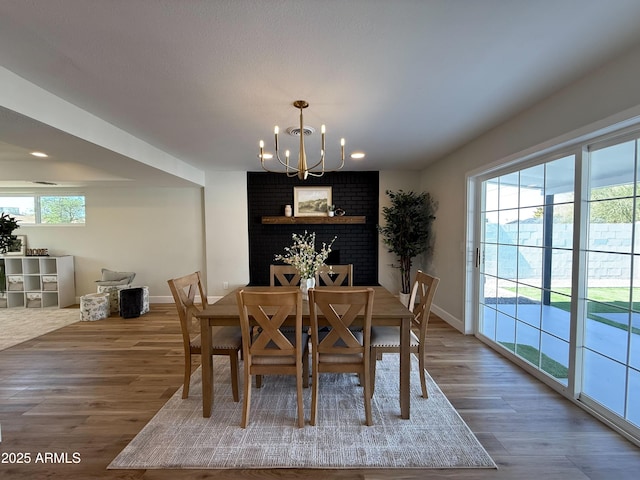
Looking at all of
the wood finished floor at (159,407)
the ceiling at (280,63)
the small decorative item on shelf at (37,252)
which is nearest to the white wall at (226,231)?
the wood finished floor at (159,407)

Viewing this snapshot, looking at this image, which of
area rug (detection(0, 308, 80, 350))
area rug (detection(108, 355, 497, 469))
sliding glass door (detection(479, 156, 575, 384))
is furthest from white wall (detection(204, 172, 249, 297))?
sliding glass door (detection(479, 156, 575, 384))

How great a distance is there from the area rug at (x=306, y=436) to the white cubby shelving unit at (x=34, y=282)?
424cm

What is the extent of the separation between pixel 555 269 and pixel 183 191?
17.5 ft

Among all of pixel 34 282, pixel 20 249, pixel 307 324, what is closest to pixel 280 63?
pixel 307 324

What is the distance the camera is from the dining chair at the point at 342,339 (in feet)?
5.65

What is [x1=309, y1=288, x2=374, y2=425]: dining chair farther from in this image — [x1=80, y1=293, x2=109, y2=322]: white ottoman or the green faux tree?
the green faux tree

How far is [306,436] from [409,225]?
3393mm

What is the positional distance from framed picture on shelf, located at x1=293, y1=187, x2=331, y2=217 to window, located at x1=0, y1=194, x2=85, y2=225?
13.0ft

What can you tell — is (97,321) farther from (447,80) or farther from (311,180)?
(447,80)

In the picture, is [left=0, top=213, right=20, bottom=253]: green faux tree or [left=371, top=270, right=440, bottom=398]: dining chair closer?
[left=371, top=270, right=440, bottom=398]: dining chair

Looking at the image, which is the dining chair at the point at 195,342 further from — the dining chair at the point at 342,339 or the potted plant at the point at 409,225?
the potted plant at the point at 409,225

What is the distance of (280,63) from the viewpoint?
164 centimetres

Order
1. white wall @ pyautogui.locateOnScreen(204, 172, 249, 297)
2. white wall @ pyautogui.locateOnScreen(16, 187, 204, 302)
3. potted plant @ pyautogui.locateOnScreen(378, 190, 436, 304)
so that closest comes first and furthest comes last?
potted plant @ pyautogui.locateOnScreen(378, 190, 436, 304) → white wall @ pyautogui.locateOnScreen(204, 172, 249, 297) → white wall @ pyautogui.locateOnScreen(16, 187, 204, 302)

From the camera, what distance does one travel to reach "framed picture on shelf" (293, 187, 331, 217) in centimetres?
483
